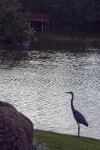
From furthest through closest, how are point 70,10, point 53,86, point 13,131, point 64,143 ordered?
point 70,10 < point 53,86 < point 64,143 < point 13,131

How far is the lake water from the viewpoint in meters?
19.4

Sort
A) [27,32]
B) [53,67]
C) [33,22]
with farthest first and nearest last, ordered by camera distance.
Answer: [33,22]
[53,67]
[27,32]

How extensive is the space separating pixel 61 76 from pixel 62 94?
594cm

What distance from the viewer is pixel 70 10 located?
81375 millimetres

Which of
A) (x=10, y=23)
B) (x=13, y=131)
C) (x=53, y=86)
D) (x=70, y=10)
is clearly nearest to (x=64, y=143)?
(x=10, y=23)

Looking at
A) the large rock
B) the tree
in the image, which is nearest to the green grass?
the tree

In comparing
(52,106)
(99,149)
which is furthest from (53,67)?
(99,149)

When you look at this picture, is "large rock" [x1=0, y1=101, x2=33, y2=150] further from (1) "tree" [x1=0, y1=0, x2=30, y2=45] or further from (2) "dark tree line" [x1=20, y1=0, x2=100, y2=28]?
(2) "dark tree line" [x1=20, y1=0, x2=100, y2=28]

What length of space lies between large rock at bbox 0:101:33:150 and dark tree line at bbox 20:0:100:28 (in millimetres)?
72716

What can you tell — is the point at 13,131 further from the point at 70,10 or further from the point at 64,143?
the point at 70,10

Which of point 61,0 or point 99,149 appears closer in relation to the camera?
point 99,149

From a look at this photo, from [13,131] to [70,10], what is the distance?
75939mm

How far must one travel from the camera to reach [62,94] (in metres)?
25.0

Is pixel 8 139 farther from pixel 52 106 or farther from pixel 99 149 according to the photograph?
pixel 52 106
